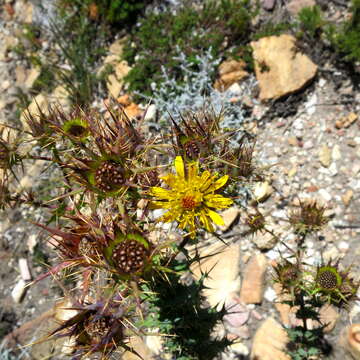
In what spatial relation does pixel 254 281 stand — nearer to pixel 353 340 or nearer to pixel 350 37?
pixel 353 340

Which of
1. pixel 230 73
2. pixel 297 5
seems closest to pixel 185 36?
pixel 230 73

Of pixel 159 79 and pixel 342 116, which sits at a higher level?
pixel 159 79

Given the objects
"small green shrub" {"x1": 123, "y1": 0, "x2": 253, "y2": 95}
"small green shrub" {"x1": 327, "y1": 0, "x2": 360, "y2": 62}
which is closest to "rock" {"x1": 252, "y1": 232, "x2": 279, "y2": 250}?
"small green shrub" {"x1": 327, "y1": 0, "x2": 360, "y2": 62}

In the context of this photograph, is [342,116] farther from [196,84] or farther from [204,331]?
[204,331]

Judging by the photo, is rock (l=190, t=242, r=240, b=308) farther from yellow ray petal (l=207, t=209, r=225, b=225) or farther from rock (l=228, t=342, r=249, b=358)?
yellow ray petal (l=207, t=209, r=225, b=225)

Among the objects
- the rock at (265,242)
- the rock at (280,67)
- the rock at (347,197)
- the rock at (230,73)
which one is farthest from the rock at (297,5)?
the rock at (265,242)

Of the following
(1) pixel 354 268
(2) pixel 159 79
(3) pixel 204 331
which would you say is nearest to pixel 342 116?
(1) pixel 354 268
